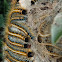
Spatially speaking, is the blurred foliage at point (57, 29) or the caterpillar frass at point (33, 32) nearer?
the blurred foliage at point (57, 29)

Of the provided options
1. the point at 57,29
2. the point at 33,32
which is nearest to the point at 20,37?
the point at 33,32

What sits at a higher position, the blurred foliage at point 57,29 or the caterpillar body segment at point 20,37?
the blurred foliage at point 57,29

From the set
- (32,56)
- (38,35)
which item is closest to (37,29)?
(38,35)

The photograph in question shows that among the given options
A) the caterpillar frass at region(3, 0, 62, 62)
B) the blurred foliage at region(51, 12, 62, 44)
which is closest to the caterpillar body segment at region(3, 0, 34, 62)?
the caterpillar frass at region(3, 0, 62, 62)

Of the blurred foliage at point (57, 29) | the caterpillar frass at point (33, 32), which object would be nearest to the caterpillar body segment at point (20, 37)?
the caterpillar frass at point (33, 32)

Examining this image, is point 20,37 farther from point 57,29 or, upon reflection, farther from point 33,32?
point 57,29

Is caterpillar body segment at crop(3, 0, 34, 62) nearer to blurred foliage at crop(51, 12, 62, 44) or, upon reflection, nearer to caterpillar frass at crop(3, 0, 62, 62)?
caterpillar frass at crop(3, 0, 62, 62)

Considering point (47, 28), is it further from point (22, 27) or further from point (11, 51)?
point (11, 51)

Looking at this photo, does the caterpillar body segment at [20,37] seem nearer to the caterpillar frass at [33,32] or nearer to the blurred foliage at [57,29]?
the caterpillar frass at [33,32]
